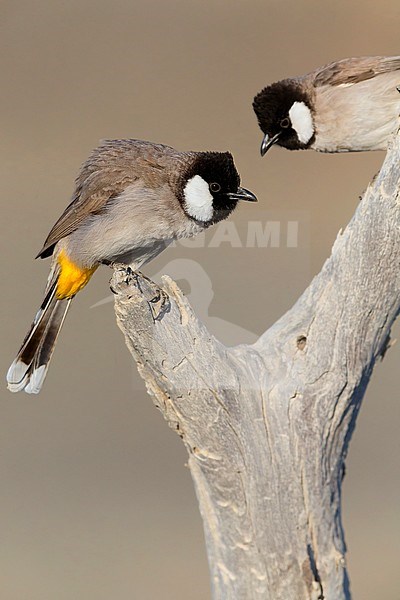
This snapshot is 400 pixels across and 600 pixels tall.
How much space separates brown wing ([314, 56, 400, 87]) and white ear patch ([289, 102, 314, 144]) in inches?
3.6

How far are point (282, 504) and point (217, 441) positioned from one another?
0.18m

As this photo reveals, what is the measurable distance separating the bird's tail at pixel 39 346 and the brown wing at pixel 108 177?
0.11 metres

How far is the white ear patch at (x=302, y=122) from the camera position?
246 centimetres

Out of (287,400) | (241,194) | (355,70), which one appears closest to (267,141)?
(355,70)

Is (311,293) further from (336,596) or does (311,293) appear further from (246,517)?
(336,596)

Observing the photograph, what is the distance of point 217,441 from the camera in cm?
170

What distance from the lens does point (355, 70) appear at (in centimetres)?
248

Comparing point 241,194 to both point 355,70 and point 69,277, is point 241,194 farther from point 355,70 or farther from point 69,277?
point 355,70

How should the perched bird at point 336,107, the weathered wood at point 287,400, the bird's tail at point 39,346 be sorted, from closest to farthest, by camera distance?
the weathered wood at point 287,400 → the bird's tail at point 39,346 → the perched bird at point 336,107

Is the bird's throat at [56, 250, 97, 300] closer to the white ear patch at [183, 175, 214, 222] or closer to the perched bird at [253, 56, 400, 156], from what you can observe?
the white ear patch at [183, 175, 214, 222]

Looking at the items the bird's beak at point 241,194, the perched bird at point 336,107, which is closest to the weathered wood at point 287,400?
the bird's beak at point 241,194

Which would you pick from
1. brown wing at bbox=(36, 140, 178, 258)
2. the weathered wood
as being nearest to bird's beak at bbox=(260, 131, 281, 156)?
brown wing at bbox=(36, 140, 178, 258)

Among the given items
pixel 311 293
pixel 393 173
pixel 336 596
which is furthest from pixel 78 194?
pixel 336 596

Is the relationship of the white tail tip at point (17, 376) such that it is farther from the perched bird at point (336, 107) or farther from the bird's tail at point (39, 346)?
the perched bird at point (336, 107)
